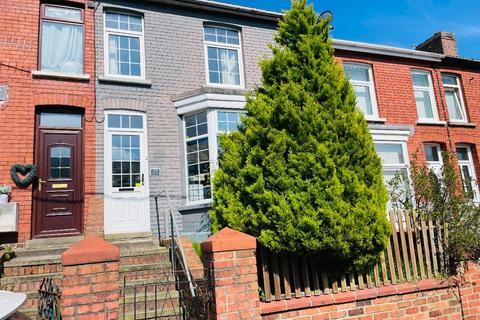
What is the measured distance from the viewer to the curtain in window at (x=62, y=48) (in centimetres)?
894

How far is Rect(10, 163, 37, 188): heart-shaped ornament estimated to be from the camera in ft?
25.6

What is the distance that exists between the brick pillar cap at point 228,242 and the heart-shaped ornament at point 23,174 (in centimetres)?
543

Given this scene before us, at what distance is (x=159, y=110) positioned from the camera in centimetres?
952

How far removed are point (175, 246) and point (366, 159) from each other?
3.90 metres

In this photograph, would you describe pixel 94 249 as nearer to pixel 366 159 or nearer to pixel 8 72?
pixel 366 159

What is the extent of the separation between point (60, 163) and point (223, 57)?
202 inches

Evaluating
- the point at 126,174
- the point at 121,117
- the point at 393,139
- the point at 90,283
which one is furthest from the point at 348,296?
the point at 393,139

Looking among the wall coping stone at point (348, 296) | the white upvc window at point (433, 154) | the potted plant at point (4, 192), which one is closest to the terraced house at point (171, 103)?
the white upvc window at point (433, 154)

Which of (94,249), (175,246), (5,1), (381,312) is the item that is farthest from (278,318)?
(5,1)

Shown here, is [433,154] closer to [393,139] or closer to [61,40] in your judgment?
[393,139]

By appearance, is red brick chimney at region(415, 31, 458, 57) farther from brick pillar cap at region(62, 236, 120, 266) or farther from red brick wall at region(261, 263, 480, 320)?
brick pillar cap at region(62, 236, 120, 266)

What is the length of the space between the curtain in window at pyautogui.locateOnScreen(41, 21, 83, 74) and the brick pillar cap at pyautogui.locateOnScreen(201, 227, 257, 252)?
22.3ft

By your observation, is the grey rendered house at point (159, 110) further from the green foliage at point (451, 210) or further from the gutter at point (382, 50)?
the green foliage at point (451, 210)

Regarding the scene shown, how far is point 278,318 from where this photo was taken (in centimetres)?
452
